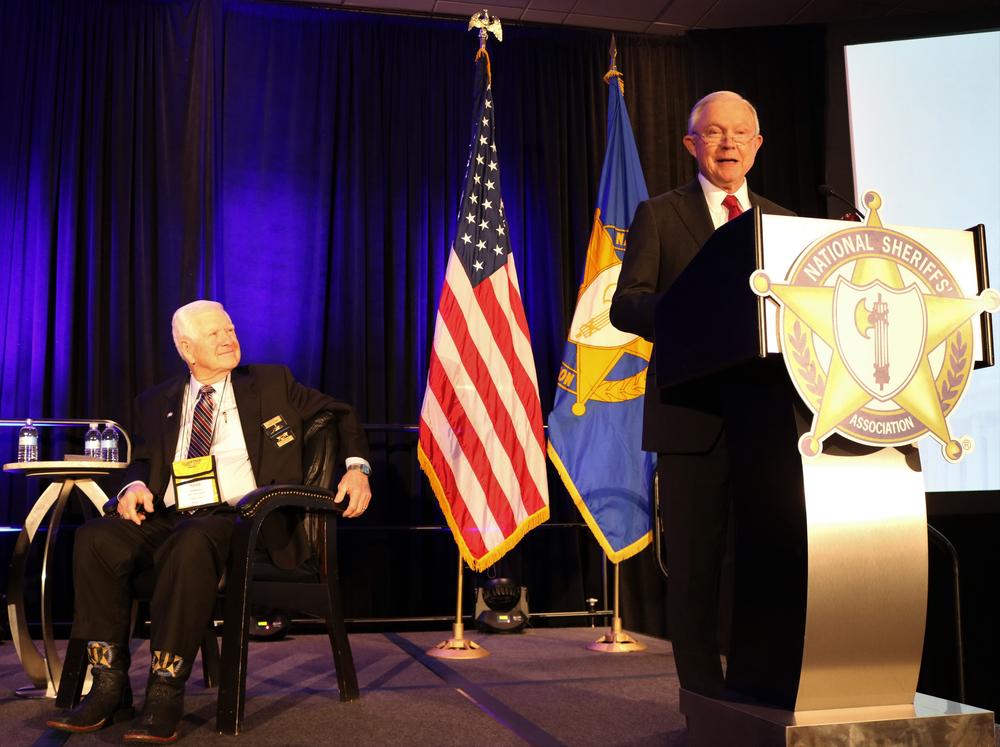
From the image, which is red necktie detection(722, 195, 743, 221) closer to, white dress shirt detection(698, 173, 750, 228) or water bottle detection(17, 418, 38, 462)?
white dress shirt detection(698, 173, 750, 228)

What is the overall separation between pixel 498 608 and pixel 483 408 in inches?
41.5

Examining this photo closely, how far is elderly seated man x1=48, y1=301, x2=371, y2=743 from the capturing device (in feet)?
7.42

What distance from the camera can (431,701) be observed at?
8.71 ft

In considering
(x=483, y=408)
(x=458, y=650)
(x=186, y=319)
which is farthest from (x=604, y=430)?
(x=186, y=319)

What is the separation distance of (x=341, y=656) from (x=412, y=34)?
3.75 metres

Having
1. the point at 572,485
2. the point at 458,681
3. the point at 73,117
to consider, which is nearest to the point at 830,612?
the point at 458,681

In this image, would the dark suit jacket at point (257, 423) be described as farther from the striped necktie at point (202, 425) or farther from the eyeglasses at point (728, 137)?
the eyeglasses at point (728, 137)

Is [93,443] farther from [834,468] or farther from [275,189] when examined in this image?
[834,468]

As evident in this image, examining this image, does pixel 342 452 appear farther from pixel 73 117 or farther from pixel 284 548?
pixel 73 117

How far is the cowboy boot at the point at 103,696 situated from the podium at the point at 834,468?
60.9 inches

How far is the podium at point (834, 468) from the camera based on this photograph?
133 centimetres

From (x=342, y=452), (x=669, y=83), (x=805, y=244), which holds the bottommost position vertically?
(x=342, y=452)

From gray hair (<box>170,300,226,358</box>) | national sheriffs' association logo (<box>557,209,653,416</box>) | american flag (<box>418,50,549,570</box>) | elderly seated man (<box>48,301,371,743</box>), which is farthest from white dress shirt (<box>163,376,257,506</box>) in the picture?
national sheriffs' association logo (<box>557,209,653,416</box>)

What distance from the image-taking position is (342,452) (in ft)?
9.89
